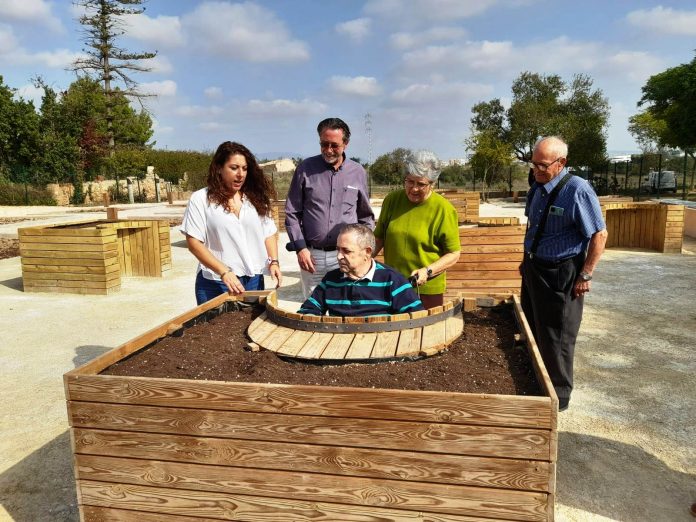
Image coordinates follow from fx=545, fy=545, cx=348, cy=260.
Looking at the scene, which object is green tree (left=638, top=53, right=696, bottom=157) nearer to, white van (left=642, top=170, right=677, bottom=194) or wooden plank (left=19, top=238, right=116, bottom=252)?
white van (left=642, top=170, right=677, bottom=194)

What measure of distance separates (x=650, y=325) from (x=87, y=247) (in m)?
7.76

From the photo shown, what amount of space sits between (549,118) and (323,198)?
44427 millimetres

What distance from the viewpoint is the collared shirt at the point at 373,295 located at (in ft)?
9.59

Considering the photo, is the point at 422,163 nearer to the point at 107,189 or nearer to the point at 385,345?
the point at 385,345

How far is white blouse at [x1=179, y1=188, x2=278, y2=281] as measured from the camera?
11.3ft

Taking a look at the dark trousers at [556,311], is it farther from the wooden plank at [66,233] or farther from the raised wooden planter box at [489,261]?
the wooden plank at [66,233]

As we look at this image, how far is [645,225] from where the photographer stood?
1248cm

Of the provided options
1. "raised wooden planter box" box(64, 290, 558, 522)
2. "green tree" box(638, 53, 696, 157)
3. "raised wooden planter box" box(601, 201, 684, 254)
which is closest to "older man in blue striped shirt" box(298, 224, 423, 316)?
"raised wooden planter box" box(64, 290, 558, 522)

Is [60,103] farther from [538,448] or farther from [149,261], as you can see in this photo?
[538,448]

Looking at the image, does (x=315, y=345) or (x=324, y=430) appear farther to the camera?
(x=315, y=345)

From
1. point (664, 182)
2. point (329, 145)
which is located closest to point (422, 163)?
point (329, 145)

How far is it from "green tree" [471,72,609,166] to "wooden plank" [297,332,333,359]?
136 feet

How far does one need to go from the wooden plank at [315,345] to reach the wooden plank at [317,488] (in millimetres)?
572

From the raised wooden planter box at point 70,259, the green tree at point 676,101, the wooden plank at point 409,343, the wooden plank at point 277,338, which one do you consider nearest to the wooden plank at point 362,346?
the wooden plank at point 409,343
